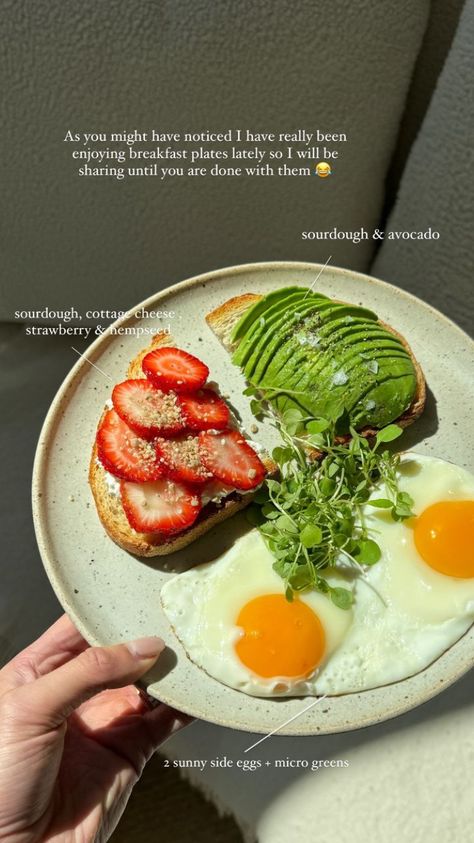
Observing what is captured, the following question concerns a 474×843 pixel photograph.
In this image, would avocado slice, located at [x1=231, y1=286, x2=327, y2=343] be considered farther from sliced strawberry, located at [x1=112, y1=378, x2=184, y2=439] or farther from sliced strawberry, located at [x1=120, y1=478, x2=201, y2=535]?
sliced strawberry, located at [x1=120, y1=478, x2=201, y2=535]

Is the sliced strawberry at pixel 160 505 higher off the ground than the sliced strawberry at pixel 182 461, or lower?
lower

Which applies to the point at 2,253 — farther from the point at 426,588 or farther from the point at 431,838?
the point at 431,838

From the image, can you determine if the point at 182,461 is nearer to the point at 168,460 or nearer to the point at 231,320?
the point at 168,460

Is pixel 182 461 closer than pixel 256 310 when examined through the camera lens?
Yes

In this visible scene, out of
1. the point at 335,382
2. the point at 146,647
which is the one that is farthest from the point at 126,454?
the point at 335,382

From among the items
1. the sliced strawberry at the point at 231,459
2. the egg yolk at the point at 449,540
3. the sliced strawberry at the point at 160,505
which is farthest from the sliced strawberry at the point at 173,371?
the egg yolk at the point at 449,540

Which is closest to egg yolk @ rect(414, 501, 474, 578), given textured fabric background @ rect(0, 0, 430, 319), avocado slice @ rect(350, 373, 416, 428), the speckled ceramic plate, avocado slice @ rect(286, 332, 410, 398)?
the speckled ceramic plate

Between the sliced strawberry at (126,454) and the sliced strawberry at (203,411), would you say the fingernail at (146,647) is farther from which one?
the sliced strawberry at (203,411)
